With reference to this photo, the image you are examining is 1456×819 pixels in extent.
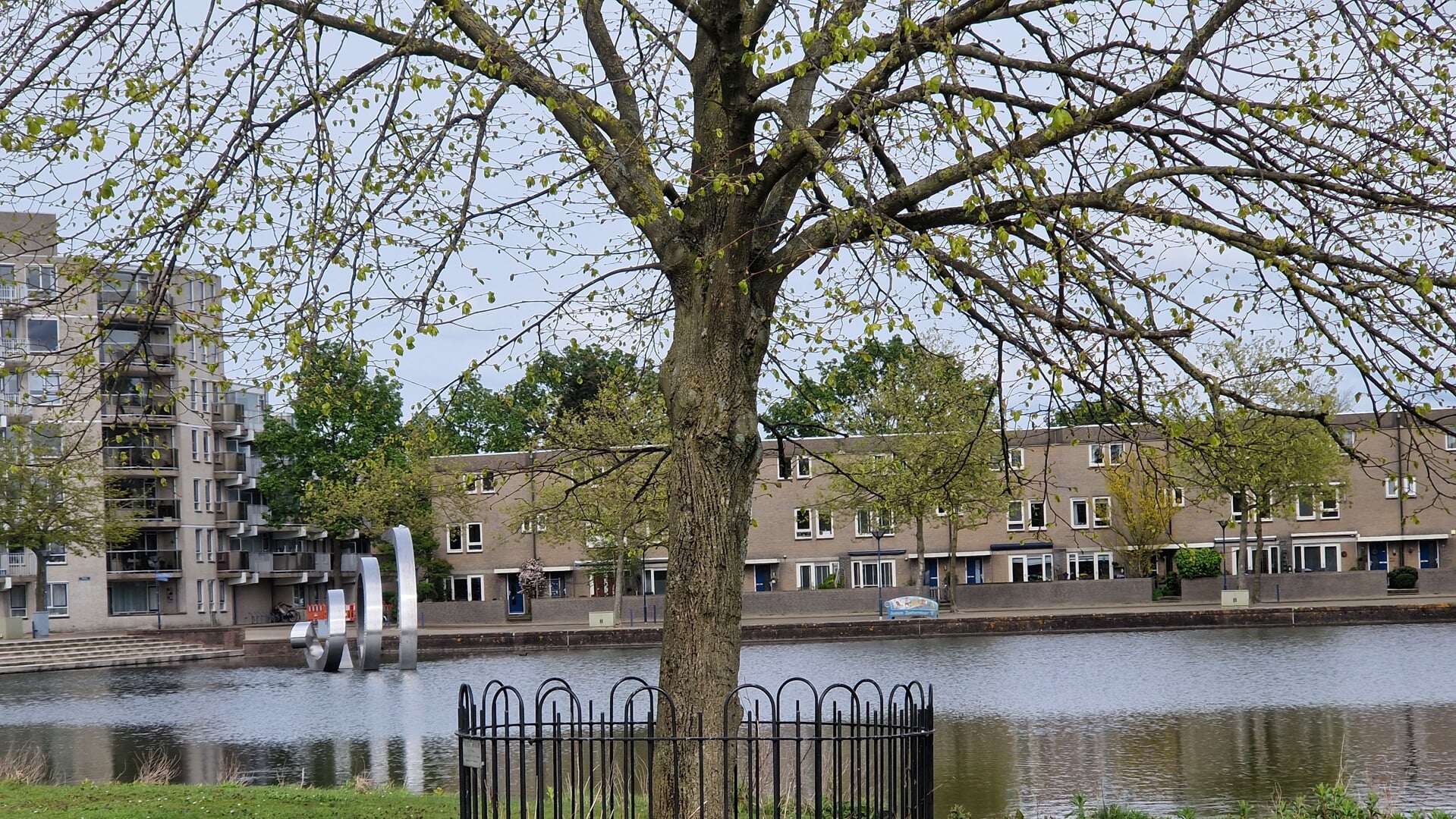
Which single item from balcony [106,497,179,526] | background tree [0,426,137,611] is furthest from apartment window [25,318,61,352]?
balcony [106,497,179,526]

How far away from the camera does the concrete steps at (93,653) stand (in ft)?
150

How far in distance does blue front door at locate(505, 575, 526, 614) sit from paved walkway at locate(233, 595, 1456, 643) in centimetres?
756

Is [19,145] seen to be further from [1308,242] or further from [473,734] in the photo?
[1308,242]

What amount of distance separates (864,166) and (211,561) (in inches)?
2833

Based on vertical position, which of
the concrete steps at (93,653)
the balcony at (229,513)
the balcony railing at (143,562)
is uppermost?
the balcony at (229,513)

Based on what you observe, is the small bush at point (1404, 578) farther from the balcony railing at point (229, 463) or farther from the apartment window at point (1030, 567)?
the balcony railing at point (229, 463)

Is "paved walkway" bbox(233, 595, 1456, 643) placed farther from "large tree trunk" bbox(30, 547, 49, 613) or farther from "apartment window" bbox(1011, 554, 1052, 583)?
"apartment window" bbox(1011, 554, 1052, 583)

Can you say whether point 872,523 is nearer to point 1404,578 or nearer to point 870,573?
point 870,573

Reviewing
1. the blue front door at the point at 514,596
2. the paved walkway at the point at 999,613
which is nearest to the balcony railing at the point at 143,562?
the paved walkway at the point at 999,613

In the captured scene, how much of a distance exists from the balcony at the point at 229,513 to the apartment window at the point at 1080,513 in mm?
45114

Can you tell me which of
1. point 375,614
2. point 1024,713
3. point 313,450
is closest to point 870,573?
point 313,450

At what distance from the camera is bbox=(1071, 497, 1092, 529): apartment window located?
61.1 meters

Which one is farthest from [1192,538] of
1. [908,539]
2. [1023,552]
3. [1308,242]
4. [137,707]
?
[1308,242]

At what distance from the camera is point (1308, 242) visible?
28.1 feet
